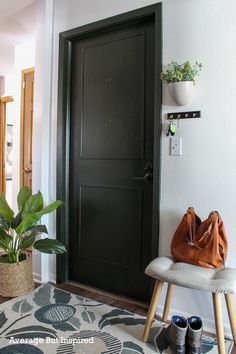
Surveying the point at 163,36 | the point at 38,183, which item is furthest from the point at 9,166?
the point at 163,36

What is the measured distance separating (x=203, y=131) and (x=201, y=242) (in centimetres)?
71

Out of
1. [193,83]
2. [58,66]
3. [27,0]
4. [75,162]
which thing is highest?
[27,0]

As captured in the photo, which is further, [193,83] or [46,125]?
[46,125]

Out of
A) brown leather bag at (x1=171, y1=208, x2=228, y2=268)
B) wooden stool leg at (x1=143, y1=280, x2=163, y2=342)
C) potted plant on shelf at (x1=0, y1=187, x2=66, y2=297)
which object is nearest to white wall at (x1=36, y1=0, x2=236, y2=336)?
brown leather bag at (x1=171, y1=208, x2=228, y2=268)

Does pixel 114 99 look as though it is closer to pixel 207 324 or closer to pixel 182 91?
pixel 182 91

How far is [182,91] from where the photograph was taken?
5.99 ft

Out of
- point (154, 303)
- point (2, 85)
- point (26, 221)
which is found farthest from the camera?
point (2, 85)

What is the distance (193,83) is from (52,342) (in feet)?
5.89

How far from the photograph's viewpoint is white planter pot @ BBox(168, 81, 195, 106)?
1809 mm

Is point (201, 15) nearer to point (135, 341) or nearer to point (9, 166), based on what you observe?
point (135, 341)

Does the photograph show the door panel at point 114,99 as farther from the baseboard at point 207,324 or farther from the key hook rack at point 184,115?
the baseboard at point 207,324

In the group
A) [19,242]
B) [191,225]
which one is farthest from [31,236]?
[191,225]

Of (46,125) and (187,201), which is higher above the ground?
(46,125)

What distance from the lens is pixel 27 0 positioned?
245 centimetres
